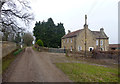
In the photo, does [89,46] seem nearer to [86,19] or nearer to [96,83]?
[86,19]

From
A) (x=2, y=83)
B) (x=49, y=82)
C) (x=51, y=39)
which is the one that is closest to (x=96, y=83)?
(x=49, y=82)

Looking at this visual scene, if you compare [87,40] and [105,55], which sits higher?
[87,40]

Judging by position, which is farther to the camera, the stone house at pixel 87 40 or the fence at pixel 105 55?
the stone house at pixel 87 40

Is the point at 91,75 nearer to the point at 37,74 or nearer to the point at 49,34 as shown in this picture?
the point at 37,74

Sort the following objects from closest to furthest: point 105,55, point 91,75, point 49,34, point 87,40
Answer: point 91,75
point 105,55
point 87,40
point 49,34

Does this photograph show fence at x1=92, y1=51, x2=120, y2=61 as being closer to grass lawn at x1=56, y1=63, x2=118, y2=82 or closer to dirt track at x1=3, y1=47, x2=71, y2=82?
grass lawn at x1=56, y1=63, x2=118, y2=82

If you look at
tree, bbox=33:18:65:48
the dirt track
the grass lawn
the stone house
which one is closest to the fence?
the grass lawn

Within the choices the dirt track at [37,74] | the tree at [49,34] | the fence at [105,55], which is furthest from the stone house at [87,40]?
the dirt track at [37,74]

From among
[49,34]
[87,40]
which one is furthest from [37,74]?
[49,34]

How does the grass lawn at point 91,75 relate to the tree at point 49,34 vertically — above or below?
below

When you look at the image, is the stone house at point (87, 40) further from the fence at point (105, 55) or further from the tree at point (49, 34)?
the tree at point (49, 34)

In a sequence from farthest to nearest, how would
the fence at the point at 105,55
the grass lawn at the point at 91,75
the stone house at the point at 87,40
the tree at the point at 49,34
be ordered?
the tree at the point at 49,34
the stone house at the point at 87,40
the fence at the point at 105,55
the grass lawn at the point at 91,75

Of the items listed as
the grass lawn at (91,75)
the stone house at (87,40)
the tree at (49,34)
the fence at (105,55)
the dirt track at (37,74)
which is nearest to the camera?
the dirt track at (37,74)

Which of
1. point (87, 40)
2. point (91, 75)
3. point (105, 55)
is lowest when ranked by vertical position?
point (91, 75)
